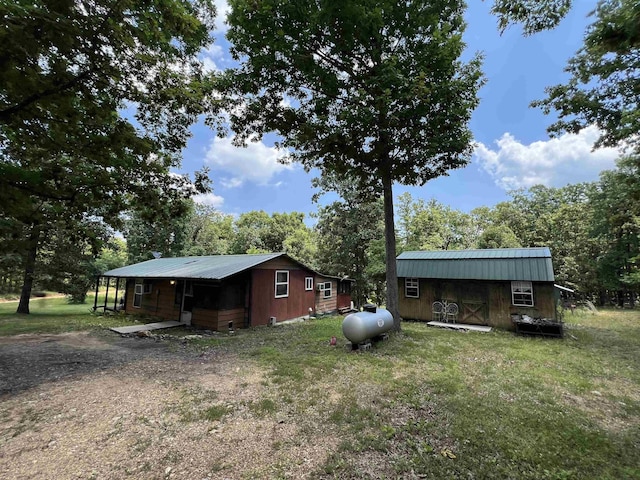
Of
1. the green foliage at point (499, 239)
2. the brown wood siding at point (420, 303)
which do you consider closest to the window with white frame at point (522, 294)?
the brown wood siding at point (420, 303)

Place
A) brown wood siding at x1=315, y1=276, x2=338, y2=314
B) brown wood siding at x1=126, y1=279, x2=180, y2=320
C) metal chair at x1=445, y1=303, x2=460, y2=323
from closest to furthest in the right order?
metal chair at x1=445, y1=303, x2=460, y2=323
brown wood siding at x1=126, y1=279, x2=180, y2=320
brown wood siding at x1=315, y1=276, x2=338, y2=314

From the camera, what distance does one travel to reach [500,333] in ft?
38.2

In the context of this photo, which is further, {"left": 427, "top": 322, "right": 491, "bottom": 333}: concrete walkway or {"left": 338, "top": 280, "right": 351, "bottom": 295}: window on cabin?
{"left": 338, "top": 280, "right": 351, "bottom": 295}: window on cabin

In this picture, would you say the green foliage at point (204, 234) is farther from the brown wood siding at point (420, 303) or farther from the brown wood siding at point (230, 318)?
the brown wood siding at point (420, 303)

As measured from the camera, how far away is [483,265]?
13266 millimetres

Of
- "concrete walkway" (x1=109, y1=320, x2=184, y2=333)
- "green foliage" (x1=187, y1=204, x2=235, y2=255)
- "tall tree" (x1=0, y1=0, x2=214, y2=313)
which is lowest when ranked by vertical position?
"concrete walkway" (x1=109, y1=320, x2=184, y2=333)

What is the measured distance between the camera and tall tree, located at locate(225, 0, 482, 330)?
8859 mm

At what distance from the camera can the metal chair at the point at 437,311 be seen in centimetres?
1379

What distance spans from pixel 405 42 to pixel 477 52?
93.6 inches

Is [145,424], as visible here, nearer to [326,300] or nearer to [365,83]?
[365,83]

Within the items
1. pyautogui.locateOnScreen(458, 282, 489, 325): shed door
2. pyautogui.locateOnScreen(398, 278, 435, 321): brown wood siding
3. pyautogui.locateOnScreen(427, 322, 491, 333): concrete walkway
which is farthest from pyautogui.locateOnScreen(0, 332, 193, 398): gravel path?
pyautogui.locateOnScreen(458, 282, 489, 325): shed door

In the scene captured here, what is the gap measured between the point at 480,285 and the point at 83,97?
14834 millimetres

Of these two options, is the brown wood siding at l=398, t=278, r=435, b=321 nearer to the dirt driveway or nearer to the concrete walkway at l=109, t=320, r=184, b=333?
the dirt driveway

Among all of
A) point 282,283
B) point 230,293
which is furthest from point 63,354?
point 282,283
